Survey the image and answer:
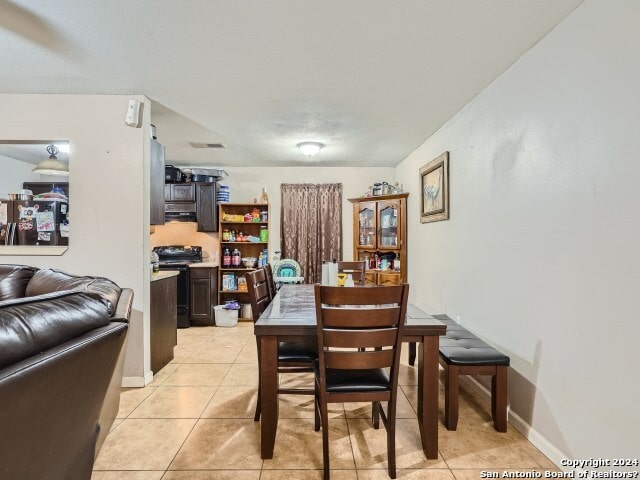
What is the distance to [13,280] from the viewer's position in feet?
7.95

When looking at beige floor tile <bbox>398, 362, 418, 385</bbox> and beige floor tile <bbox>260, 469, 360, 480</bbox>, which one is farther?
beige floor tile <bbox>398, 362, 418, 385</bbox>

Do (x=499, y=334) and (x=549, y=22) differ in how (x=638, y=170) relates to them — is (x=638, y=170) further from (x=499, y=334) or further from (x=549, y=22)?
(x=499, y=334)

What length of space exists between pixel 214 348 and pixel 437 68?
138 inches

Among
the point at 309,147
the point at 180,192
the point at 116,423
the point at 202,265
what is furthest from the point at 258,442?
the point at 180,192

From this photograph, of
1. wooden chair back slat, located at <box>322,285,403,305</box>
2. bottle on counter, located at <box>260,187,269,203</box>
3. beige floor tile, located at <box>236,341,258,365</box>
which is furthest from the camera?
bottle on counter, located at <box>260,187,269,203</box>

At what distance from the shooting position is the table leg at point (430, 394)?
6.23 ft

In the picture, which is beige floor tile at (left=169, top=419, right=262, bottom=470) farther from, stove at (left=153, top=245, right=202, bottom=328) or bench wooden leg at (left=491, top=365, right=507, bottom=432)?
stove at (left=153, top=245, right=202, bottom=328)

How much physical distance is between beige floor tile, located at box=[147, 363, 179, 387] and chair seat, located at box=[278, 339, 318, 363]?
137 centimetres

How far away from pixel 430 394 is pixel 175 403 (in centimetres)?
187

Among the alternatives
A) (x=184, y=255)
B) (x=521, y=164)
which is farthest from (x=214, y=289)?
(x=521, y=164)

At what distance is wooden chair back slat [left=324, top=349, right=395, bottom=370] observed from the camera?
172cm

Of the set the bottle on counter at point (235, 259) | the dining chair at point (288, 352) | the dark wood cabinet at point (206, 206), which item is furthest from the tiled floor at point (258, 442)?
the dark wood cabinet at point (206, 206)

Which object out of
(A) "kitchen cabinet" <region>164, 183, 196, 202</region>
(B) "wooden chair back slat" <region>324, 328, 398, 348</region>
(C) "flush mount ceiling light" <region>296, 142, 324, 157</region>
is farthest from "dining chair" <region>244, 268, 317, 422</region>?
(A) "kitchen cabinet" <region>164, 183, 196, 202</region>

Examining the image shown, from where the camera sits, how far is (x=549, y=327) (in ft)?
6.26
